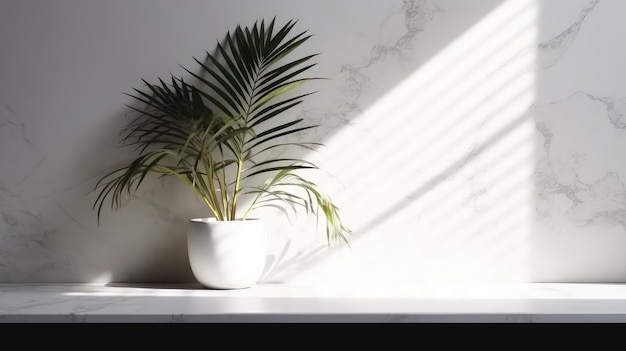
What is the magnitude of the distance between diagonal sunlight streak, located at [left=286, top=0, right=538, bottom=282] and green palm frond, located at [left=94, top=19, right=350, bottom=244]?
0.37 ft

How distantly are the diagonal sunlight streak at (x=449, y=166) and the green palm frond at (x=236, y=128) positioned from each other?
4.5 inches

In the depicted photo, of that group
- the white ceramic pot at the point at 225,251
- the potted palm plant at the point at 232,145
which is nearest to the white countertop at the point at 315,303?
the white ceramic pot at the point at 225,251

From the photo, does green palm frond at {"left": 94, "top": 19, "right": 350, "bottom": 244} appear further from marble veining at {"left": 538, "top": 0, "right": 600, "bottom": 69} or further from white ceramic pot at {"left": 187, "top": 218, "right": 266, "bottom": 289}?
marble veining at {"left": 538, "top": 0, "right": 600, "bottom": 69}

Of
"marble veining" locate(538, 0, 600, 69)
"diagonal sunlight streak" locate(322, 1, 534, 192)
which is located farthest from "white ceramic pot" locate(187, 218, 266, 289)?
"marble veining" locate(538, 0, 600, 69)

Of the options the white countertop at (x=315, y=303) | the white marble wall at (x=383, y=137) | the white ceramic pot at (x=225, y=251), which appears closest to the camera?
the white countertop at (x=315, y=303)

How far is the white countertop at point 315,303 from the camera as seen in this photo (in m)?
1.32

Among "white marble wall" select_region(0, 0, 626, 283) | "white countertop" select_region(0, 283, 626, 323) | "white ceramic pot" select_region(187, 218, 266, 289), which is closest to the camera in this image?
"white countertop" select_region(0, 283, 626, 323)

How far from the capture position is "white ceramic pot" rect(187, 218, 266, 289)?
5.26 feet

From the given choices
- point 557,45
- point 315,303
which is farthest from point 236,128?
point 557,45

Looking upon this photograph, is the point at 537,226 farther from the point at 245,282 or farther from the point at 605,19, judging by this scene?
the point at 245,282

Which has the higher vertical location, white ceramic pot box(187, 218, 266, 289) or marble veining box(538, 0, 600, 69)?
marble veining box(538, 0, 600, 69)

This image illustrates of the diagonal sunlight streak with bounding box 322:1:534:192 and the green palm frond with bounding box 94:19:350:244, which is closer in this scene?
the green palm frond with bounding box 94:19:350:244

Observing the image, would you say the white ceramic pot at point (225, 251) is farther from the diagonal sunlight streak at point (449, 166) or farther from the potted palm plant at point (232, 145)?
the diagonal sunlight streak at point (449, 166)
